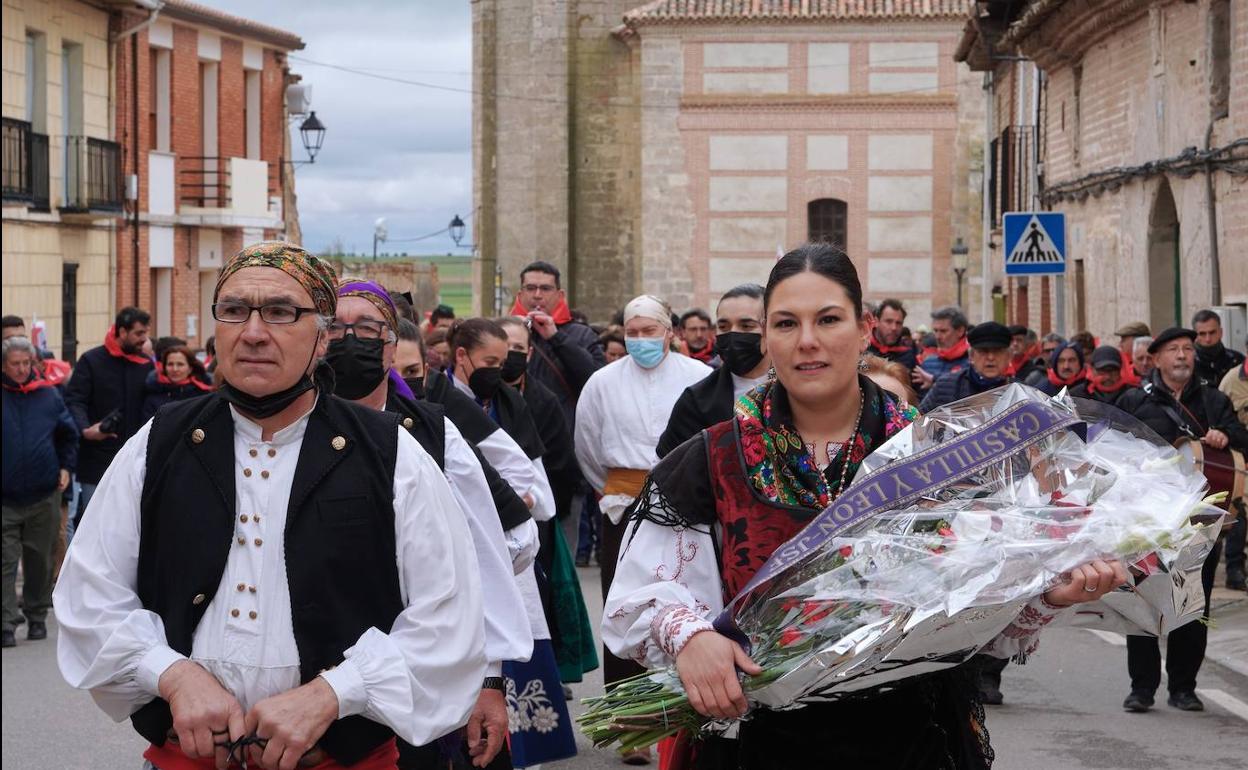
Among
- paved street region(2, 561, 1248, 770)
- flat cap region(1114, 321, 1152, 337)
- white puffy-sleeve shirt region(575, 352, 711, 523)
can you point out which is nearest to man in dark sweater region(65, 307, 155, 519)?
paved street region(2, 561, 1248, 770)

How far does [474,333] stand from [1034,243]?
427 inches

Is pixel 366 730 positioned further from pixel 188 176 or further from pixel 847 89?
pixel 847 89

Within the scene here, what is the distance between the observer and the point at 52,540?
12.4m

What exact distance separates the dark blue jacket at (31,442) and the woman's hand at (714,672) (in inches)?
362

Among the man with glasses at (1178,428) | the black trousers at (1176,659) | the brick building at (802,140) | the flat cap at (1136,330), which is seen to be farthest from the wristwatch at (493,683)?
the brick building at (802,140)

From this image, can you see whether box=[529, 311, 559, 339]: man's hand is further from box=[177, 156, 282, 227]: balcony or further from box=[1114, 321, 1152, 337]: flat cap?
box=[177, 156, 282, 227]: balcony

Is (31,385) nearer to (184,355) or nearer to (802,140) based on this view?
(184,355)

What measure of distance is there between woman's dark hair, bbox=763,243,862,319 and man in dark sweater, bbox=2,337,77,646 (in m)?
8.95

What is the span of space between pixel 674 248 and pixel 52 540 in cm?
3762

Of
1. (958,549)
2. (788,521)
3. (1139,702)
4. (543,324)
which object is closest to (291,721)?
(788,521)

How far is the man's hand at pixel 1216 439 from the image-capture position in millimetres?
11133

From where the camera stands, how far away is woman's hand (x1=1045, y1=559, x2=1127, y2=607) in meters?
3.45

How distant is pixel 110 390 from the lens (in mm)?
13711

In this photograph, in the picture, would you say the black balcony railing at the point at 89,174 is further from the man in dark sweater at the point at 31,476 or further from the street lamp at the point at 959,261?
the street lamp at the point at 959,261
